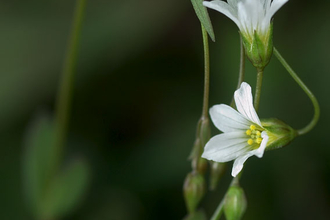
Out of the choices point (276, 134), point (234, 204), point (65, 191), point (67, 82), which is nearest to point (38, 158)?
point (65, 191)

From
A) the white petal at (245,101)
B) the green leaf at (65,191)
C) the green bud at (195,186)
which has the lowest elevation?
the green leaf at (65,191)

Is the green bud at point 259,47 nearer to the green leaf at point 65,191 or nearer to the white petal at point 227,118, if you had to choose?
the white petal at point 227,118

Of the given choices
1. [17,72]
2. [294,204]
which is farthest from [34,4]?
[294,204]

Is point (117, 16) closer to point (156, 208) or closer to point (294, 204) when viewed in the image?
point (156, 208)

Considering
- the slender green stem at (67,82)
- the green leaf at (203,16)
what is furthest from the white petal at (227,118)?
the slender green stem at (67,82)

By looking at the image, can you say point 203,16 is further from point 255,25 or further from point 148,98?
point 148,98
